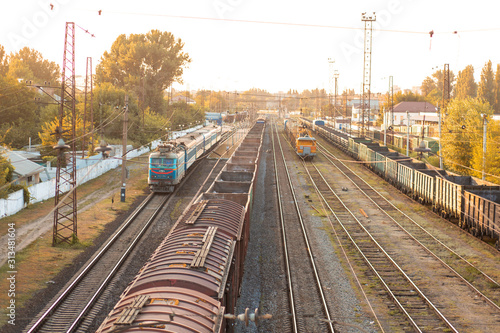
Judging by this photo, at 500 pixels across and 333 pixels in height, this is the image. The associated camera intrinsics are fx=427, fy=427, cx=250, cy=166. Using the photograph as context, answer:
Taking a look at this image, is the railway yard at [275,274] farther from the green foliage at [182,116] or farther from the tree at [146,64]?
the tree at [146,64]

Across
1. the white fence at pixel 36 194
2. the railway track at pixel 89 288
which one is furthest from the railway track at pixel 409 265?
the white fence at pixel 36 194

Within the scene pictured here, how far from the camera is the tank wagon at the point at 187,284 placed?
297 inches

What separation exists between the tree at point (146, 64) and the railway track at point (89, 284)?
6275 centimetres

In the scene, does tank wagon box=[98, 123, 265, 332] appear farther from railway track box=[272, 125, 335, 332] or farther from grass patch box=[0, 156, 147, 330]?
grass patch box=[0, 156, 147, 330]

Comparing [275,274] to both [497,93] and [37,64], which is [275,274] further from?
[37,64]

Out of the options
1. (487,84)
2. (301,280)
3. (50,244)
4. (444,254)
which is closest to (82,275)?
(50,244)

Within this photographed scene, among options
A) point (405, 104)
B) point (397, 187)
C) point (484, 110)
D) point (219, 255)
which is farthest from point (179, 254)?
point (405, 104)

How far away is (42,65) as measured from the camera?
347 ft

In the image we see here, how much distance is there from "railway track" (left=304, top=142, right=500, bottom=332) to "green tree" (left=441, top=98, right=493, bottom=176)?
18467 millimetres

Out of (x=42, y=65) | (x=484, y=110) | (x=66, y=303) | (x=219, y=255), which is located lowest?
(x=66, y=303)

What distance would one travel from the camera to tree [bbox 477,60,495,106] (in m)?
83.5

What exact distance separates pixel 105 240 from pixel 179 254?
11.8 m

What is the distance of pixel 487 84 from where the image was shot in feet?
280

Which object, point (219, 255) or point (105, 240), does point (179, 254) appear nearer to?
point (219, 255)
